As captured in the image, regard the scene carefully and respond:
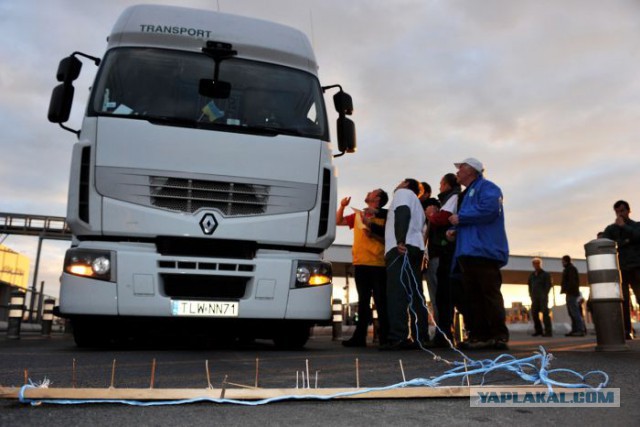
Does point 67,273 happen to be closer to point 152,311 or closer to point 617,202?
point 152,311

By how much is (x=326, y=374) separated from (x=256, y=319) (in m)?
1.95

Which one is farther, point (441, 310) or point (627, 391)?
point (441, 310)

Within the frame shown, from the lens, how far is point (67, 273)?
5051 mm

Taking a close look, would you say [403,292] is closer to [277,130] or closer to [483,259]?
[483,259]

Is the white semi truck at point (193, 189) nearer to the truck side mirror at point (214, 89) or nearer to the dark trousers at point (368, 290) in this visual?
the truck side mirror at point (214, 89)

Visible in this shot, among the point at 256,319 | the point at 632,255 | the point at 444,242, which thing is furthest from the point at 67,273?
the point at 632,255

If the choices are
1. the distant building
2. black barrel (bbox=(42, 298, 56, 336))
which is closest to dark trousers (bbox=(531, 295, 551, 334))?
black barrel (bbox=(42, 298, 56, 336))

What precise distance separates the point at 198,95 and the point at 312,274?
1957mm

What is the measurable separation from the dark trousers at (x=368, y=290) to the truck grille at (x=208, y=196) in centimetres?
202

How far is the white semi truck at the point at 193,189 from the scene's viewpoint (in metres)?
5.07

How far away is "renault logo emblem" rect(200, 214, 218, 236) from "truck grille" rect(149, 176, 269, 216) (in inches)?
3.6

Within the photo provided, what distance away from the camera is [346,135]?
6438 millimetres

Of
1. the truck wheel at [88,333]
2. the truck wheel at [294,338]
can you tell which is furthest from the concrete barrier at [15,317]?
the truck wheel at [294,338]

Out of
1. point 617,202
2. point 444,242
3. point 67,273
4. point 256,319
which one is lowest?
point 256,319
